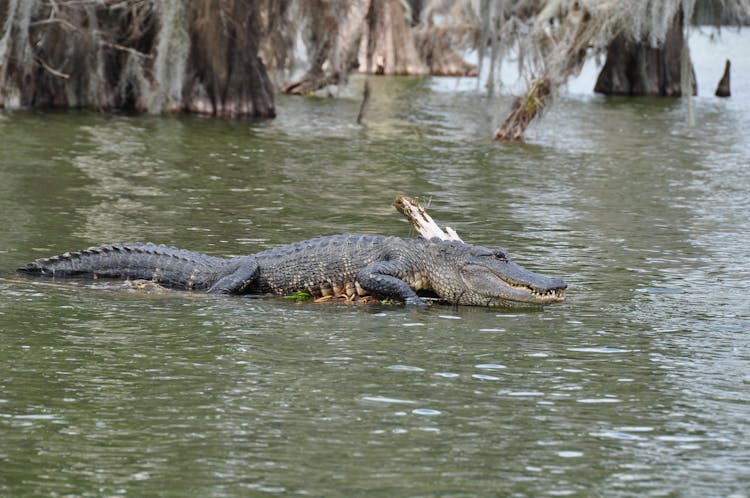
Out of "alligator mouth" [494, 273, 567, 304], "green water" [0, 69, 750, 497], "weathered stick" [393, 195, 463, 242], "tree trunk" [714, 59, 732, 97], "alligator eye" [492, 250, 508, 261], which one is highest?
→ "tree trunk" [714, 59, 732, 97]

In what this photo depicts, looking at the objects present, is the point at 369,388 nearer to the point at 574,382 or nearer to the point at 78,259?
the point at 574,382

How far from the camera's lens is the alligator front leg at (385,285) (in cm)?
1070

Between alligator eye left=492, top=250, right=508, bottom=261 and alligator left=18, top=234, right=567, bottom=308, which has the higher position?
alligator eye left=492, top=250, right=508, bottom=261

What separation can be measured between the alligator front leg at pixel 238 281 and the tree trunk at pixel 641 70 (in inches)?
1242

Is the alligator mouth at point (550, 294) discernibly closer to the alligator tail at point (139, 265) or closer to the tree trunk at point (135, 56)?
the alligator tail at point (139, 265)

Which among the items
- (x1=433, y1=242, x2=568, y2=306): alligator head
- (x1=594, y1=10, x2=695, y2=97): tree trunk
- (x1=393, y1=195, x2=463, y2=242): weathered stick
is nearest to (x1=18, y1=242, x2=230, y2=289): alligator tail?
(x1=393, y1=195, x2=463, y2=242): weathered stick

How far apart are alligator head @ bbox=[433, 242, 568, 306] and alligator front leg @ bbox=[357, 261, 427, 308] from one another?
12.7 inches

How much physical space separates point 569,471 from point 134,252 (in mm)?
5804

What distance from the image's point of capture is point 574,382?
27.1 feet

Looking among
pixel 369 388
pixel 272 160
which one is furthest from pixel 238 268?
pixel 272 160

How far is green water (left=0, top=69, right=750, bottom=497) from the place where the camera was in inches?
256

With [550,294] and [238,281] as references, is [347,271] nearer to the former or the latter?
[238,281]

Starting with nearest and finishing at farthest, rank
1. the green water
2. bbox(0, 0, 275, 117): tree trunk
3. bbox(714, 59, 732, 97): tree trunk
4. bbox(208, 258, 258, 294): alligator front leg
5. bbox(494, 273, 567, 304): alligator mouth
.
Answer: the green water < bbox(494, 273, 567, 304): alligator mouth < bbox(208, 258, 258, 294): alligator front leg < bbox(0, 0, 275, 117): tree trunk < bbox(714, 59, 732, 97): tree trunk

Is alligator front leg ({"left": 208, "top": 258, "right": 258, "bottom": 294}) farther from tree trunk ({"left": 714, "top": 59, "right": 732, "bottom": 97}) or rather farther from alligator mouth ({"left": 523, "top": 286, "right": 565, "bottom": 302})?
tree trunk ({"left": 714, "top": 59, "right": 732, "bottom": 97})
